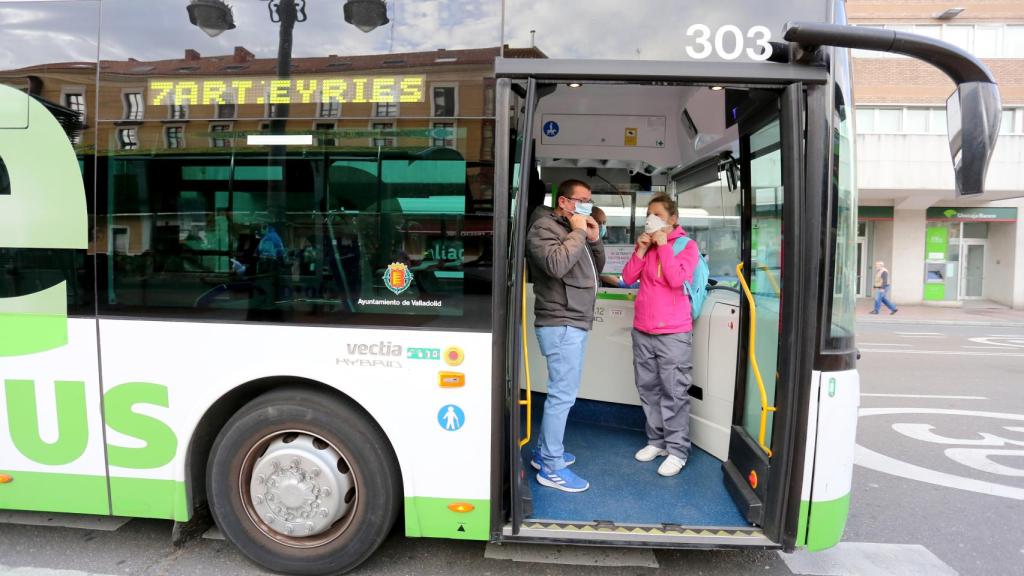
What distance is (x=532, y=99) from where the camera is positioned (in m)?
2.74

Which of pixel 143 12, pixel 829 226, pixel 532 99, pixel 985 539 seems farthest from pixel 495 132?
pixel 985 539

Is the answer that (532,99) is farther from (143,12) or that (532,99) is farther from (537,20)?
(143,12)

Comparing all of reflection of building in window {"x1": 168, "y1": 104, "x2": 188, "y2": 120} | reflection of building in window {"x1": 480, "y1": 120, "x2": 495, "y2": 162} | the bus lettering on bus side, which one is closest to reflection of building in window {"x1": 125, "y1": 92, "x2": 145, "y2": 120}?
reflection of building in window {"x1": 168, "y1": 104, "x2": 188, "y2": 120}

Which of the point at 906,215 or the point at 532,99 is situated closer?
the point at 532,99

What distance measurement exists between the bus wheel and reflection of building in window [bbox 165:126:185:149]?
1288mm

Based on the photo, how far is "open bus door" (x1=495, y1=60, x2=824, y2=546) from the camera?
2734 mm

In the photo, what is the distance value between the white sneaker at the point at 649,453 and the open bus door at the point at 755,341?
0.47 meters

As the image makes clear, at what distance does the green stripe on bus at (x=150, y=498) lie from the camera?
3.08 m

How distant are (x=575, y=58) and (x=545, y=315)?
4.71 feet

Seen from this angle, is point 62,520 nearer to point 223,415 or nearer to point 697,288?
point 223,415

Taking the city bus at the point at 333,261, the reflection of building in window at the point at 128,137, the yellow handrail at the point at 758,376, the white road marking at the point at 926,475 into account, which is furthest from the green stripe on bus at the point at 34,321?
the white road marking at the point at 926,475

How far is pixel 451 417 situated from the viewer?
2883 mm

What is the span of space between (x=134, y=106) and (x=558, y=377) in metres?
2.58

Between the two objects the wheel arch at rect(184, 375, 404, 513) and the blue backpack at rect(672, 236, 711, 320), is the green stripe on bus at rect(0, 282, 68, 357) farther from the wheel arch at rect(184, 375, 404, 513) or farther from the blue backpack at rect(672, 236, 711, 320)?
the blue backpack at rect(672, 236, 711, 320)
